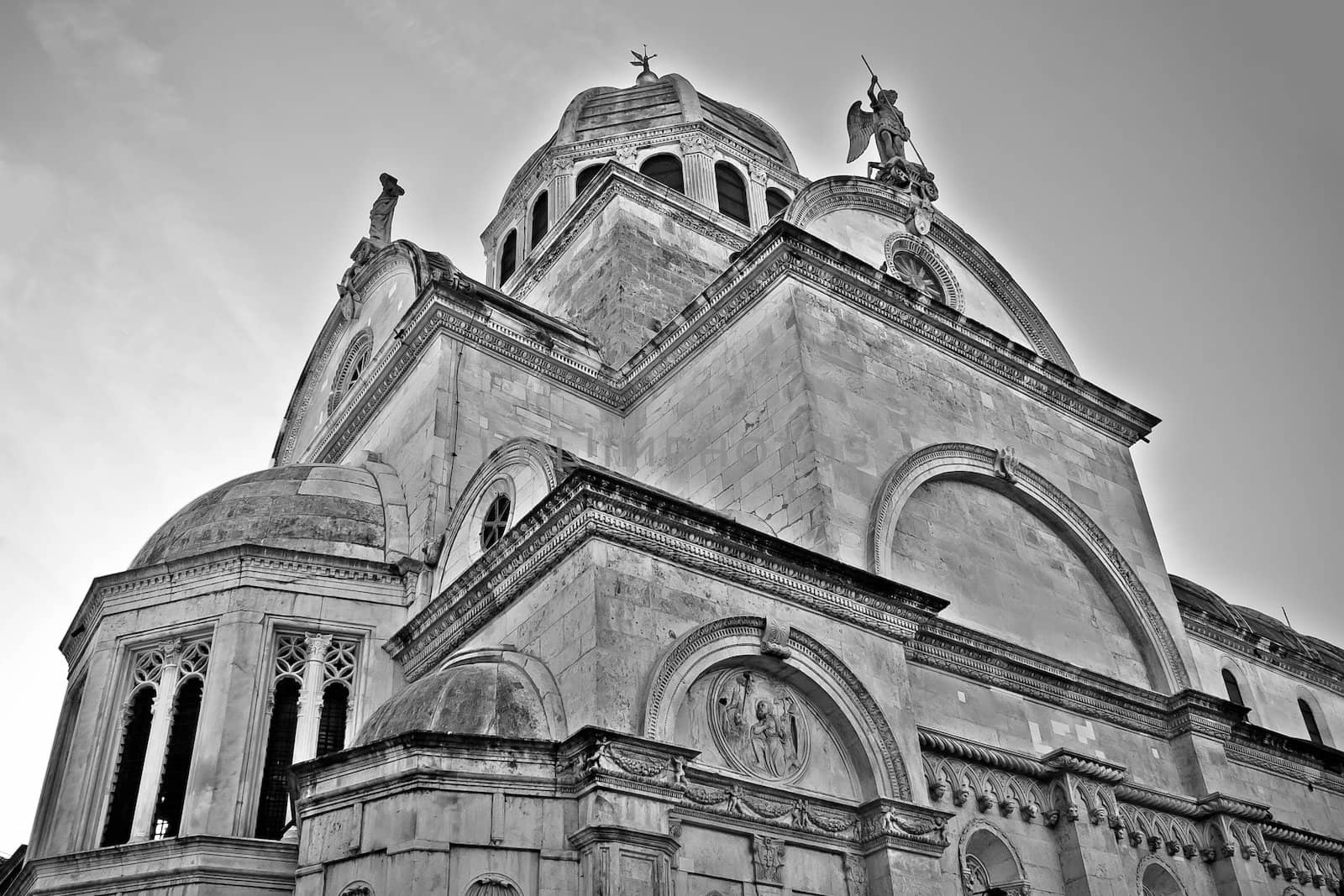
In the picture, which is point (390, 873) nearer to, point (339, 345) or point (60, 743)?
point (60, 743)

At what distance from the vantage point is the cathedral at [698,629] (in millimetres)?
11961

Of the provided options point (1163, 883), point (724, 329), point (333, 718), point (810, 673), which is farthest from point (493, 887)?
point (724, 329)

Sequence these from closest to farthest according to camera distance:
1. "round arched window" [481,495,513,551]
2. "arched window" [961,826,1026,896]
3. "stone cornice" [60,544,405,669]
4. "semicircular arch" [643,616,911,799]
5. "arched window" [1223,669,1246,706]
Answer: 1. "semicircular arch" [643,616,911,799]
2. "arched window" [961,826,1026,896]
3. "round arched window" [481,495,513,551]
4. "stone cornice" [60,544,405,669]
5. "arched window" [1223,669,1246,706]

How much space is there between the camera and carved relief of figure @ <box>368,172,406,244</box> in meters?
26.2

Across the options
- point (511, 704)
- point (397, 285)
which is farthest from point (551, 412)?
point (511, 704)

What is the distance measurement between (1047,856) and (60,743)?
536 inches

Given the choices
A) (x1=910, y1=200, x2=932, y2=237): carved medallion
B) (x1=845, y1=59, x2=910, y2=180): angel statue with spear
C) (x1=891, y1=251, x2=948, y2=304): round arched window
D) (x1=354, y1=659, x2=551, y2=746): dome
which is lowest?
(x1=354, y1=659, x2=551, y2=746): dome

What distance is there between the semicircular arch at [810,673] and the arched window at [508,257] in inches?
752

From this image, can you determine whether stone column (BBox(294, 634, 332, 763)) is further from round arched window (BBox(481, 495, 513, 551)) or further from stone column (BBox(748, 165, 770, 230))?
stone column (BBox(748, 165, 770, 230))

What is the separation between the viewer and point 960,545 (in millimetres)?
17906

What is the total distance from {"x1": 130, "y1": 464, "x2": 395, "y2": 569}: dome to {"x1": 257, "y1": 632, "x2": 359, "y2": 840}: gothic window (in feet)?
4.82

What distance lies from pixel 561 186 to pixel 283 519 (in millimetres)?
14770

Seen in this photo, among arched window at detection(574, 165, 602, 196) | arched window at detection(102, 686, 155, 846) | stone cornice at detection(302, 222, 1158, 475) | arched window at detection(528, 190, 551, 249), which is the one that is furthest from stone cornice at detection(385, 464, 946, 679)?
arched window at detection(574, 165, 602, 196)

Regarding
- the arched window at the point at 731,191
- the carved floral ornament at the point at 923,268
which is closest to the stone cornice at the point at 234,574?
the carved floral ornament at the point at 923,268
